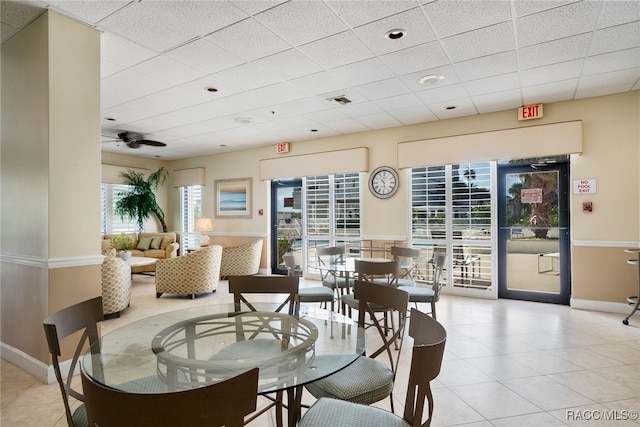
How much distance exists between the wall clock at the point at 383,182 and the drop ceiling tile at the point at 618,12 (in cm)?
341

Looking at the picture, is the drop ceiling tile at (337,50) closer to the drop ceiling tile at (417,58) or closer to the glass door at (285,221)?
the drop ceiling tile at (417,58)

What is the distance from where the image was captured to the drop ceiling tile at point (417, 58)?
322 cm

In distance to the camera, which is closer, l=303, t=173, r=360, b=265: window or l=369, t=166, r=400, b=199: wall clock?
l=369, t=166, r=400, b=199: wall clock

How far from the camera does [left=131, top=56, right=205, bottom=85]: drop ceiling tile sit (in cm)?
346

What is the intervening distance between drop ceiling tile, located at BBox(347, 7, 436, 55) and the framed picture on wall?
506 cm

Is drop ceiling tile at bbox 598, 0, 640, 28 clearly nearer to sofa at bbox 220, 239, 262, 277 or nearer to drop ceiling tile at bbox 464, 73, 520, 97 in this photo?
drop ceiling tile at bbox 464, 73, 520, 97

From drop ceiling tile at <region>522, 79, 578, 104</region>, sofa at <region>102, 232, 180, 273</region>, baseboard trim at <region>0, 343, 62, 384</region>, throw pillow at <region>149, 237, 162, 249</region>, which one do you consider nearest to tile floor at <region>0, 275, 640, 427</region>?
baseboard trim at <region>0, 343, 62, 384</region>

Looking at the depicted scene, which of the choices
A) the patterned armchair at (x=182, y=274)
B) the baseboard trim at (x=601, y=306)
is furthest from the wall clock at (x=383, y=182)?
the patterned armchair at (x=182, y=274)

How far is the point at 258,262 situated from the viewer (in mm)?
7184

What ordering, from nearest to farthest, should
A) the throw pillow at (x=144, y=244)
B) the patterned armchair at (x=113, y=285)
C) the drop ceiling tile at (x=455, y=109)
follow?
the patterned armchair at (x=113, y=285)
the drop ceiling tile at (x=455, y=109)
the throw pillow at (x=144, y=244)

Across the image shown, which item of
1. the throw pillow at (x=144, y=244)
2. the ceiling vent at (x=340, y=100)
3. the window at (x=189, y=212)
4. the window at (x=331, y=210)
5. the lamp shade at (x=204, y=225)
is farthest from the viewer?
the window at (x=189, y=212)

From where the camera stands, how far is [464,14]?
2680 mm

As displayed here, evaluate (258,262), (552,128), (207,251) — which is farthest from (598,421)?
(258,262)

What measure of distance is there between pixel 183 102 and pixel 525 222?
5170 millimetres
